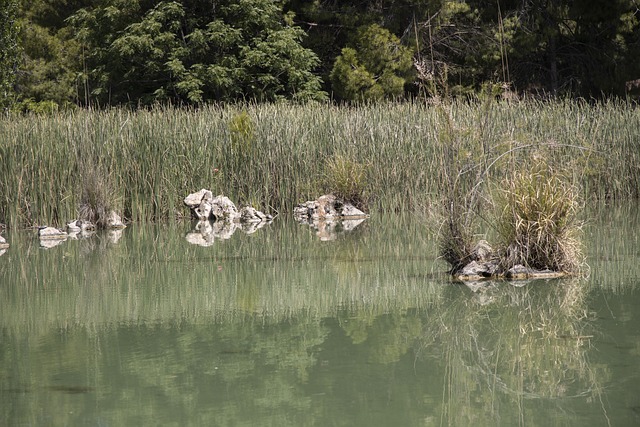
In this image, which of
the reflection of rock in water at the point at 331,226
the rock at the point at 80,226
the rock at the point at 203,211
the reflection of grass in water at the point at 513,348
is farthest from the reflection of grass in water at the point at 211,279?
the rock at the point at 203,211

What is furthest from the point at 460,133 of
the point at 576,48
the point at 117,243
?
the point at 576,48

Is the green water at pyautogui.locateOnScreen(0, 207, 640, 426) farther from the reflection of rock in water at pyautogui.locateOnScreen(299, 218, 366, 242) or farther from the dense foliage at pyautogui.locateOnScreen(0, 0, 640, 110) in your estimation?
the dense foliage at pyautogui.locateOnScreen(0, 0, 640, 110)

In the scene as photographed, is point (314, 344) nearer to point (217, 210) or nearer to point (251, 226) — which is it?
→ point (251, 226)

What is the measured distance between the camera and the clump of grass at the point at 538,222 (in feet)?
20.8

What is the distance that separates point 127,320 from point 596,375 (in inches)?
107

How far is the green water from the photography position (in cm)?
378

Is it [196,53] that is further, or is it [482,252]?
[196,53]

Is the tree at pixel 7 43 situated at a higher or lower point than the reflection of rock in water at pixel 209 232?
higher

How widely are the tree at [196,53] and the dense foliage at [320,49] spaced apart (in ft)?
0.10

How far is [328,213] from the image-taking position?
40.7 ft

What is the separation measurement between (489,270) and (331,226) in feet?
16.2

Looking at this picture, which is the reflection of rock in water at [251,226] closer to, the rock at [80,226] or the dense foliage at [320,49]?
the rock at [80,226]

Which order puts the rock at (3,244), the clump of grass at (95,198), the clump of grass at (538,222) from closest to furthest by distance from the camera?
1. the clump of grass at (538,222)
2. the rock at (3,244)
3. the clump of grass at (95,198)

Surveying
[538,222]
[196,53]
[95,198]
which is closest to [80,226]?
[95,198]
